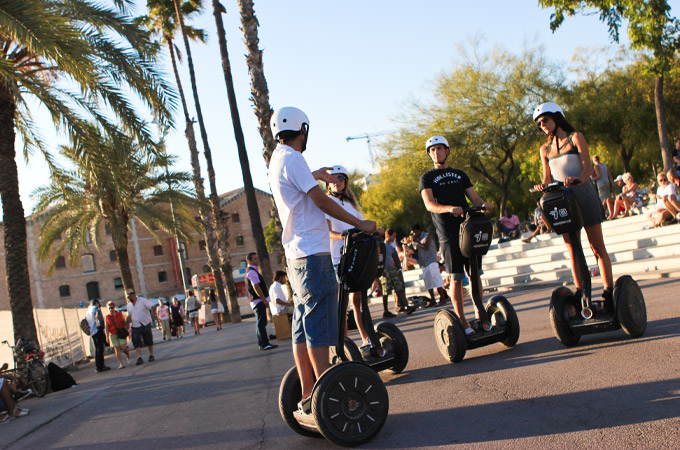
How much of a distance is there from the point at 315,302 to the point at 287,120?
1.18 m

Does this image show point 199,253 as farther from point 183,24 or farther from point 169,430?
point 169,430

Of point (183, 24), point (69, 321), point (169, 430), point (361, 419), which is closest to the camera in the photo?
point (361, 419)

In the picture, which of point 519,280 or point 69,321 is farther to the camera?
point 69,321

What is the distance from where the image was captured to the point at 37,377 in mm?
11859

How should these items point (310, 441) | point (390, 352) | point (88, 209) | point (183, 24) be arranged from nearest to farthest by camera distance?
point (310, 441)
point (390, 352)
point (88, 209)
point (183, 24)

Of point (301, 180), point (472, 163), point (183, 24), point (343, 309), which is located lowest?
point (343, 309)

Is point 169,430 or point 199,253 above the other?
point 199,253

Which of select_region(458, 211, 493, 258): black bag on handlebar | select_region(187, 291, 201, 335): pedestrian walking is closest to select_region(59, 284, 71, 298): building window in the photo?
select_region(187, 291, 201, 335): pedestrian walking

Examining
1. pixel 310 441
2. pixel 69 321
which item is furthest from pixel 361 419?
pixel 69 321

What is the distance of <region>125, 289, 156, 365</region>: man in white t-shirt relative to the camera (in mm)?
15672

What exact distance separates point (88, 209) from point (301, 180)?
2500 cm

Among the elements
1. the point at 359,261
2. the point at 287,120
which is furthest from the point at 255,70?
the point at 359,261

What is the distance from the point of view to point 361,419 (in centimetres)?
379

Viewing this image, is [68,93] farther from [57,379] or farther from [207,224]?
[207,224]
